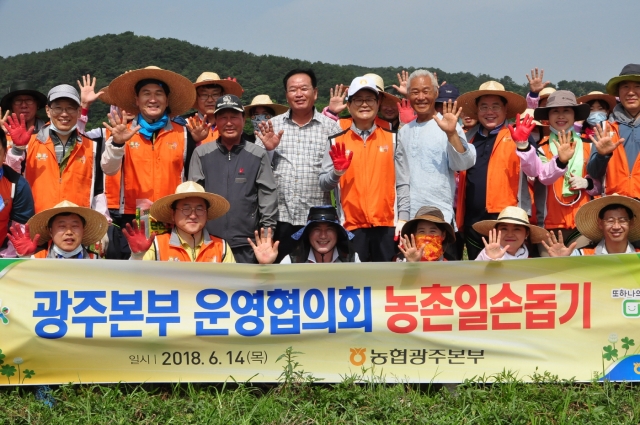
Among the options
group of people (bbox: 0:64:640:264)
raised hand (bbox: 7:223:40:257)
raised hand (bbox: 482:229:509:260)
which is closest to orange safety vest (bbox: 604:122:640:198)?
group of people (bbox: 0:64:640:264)

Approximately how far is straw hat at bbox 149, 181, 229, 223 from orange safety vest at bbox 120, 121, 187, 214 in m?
0.66

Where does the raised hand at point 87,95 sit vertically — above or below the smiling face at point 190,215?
above

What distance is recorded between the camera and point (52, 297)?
631 centimetres

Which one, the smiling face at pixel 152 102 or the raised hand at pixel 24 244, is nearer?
the raised hand at pixel 24 244

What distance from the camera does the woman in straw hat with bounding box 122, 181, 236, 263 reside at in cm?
697

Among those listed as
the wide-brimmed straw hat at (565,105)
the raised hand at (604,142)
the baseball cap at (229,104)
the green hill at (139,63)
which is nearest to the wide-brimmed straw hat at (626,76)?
the wide-brimmed straw hat at (565,105)

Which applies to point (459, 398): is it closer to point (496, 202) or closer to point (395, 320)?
point (395, 320)

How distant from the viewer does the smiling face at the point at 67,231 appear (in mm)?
6965

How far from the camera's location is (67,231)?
698 cm

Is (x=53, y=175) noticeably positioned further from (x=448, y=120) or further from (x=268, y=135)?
(x=448, y=120)

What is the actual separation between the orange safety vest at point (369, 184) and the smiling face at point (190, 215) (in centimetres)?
156

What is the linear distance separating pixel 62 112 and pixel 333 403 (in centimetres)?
410

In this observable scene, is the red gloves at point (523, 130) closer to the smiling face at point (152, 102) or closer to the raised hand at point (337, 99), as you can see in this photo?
the raised hand at point (337, 99)

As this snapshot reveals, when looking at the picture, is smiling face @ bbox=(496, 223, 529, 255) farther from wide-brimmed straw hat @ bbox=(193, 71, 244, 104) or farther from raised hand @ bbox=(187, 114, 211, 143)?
wide-brimmed straw hat @ bbox=(193, 71, 244, 104)
